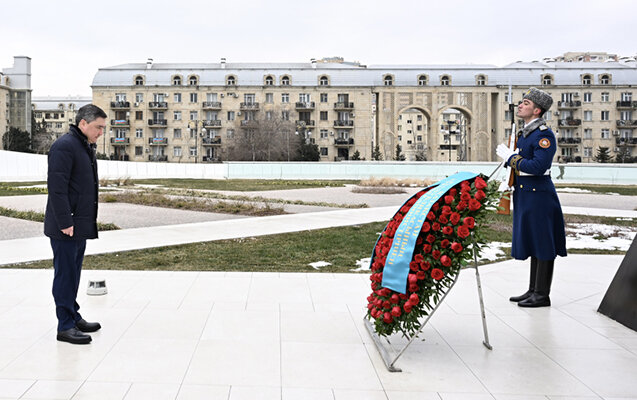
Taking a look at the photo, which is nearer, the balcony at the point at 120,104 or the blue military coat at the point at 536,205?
the blue military coat at the point at 536,205

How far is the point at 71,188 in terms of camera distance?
462 centimetres

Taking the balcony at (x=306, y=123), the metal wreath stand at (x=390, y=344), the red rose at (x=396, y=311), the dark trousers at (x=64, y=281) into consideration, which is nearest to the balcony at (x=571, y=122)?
the balcony at (x=306, y=123)

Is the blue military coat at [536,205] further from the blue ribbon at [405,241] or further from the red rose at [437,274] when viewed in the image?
the red rose at [437,274]

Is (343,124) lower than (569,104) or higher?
lower

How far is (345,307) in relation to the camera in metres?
5.80

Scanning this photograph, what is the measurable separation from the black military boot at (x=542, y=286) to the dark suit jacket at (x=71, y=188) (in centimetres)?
458

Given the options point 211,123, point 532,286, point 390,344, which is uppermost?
point 211,123

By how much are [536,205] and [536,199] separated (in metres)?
0.07

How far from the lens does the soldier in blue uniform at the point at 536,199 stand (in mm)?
5637

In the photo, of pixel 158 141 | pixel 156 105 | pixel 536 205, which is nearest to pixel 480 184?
pixel 536 205

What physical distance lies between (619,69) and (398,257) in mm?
86608

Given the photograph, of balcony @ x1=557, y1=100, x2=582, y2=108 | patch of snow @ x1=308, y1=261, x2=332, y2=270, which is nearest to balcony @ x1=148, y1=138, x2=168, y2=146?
balcony @ x1=557, y1=100, x2=582, y2=108

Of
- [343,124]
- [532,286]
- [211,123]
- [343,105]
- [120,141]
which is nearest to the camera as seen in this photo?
[532,286]

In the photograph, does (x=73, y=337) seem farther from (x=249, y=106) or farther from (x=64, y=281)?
(x=249, y=106)
